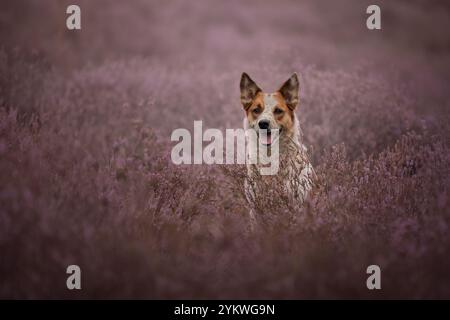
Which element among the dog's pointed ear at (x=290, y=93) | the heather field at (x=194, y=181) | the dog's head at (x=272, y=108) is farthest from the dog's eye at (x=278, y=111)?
the heather field at (x=194, y=181)

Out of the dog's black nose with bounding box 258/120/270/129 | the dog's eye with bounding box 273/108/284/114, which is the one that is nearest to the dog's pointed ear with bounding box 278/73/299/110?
the dog's eye with bounding box 273/108/284/114

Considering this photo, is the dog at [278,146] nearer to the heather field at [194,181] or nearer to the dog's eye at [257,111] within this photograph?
the dog's eye at [257,111]

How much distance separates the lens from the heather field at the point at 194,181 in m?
3.17

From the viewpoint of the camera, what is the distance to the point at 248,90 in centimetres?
560

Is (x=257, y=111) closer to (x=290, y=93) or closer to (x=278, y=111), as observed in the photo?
(x=278, y=111)

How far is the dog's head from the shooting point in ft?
17.4

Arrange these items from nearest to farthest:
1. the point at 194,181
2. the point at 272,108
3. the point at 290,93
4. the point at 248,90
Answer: the point at 194,181
the point at 272,108
the point at 290,93
the point at 248,90

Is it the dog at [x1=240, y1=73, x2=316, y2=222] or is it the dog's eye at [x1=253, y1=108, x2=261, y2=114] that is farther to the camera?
the dog's eye at [x1=253, y1=108, x2=261, y2=114]

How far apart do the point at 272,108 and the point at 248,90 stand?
17.0 inches

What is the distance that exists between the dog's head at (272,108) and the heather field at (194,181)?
0.65m

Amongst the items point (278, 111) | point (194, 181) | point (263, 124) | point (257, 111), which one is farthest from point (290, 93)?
point (194, 181)

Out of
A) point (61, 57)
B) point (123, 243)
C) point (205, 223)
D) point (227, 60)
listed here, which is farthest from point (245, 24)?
A: point (123, 243)

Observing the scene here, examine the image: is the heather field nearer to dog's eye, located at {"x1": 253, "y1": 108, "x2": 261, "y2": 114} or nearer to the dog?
the dog
